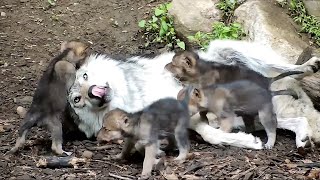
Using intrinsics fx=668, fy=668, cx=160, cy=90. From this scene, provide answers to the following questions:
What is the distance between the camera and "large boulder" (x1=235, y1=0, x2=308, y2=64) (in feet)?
24.6

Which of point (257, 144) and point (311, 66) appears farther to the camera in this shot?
point (311, 66)

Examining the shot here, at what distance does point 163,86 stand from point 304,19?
2.39 m

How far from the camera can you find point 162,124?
5730 millimetres

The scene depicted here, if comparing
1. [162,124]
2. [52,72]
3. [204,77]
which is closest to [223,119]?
[204,77]

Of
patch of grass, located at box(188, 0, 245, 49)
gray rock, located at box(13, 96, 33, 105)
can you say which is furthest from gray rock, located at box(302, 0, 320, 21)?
gray rock, located at box(13, 96, 33, 105)

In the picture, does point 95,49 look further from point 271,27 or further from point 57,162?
point 57,162

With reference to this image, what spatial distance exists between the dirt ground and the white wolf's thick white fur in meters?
0.15

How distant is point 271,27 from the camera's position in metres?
7.79

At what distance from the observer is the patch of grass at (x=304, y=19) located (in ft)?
27.2

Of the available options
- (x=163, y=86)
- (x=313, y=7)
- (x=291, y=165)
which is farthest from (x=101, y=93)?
(x=313, y=7)

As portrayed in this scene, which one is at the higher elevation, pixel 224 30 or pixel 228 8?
pixel 228 8

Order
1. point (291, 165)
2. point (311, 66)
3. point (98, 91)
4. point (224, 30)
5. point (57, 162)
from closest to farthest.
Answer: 1. point (291, 165)
2. point (57, 162)
3. point (98, 91)
4. point (311, 66)
5. point (224, 30)

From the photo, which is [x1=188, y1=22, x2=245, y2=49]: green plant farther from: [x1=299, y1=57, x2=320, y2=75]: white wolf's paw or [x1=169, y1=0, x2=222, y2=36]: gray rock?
[x1=299, y1=57, x2=320, y2=75]: white wolf's paw

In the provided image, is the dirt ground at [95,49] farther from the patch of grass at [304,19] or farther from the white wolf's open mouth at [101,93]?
the patch of grass at [304,19]
